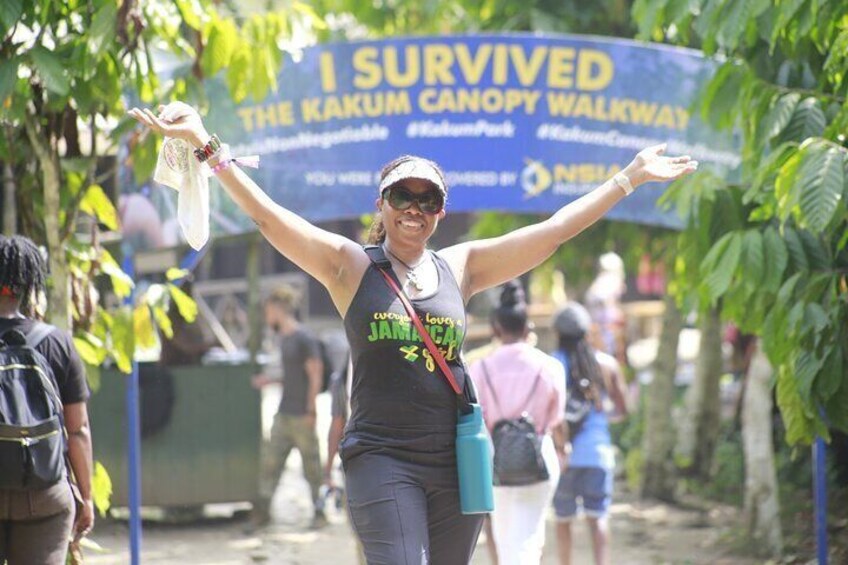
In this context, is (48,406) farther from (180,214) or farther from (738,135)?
(738,135)

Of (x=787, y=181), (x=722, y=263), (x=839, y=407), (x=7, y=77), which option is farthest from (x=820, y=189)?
(x=7, y=77)

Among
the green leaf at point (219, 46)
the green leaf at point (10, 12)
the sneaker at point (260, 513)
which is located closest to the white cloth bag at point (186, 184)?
the green leaf at point (10, 12)

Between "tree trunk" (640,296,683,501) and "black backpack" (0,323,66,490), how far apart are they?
24.6 feet

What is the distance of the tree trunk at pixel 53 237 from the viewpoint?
20.1 ft

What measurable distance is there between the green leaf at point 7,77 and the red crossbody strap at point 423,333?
1.84 metres

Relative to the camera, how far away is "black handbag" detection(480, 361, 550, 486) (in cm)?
688

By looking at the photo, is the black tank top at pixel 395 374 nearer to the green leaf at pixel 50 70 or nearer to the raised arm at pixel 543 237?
the raised arm at pixel 543 237

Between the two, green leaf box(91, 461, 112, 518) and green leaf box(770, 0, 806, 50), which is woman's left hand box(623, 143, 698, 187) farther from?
green leaf box(91, 461, 112, 518)

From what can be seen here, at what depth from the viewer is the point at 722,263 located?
618cm

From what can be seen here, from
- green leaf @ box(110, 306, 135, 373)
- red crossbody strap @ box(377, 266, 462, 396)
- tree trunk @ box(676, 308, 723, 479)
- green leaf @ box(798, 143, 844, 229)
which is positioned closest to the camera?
red crossbody strap @ box(377, 266, 462, 396)

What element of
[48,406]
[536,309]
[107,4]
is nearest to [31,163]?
[107,4]

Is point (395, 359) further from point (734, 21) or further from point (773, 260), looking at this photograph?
point (773, 260)

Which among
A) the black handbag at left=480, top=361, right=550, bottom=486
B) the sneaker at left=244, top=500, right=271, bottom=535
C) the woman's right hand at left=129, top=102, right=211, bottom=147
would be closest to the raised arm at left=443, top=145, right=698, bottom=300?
the woman's right hand at left=129, top=102, right=211, bottom=147

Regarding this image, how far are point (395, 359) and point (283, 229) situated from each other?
0.51 m
